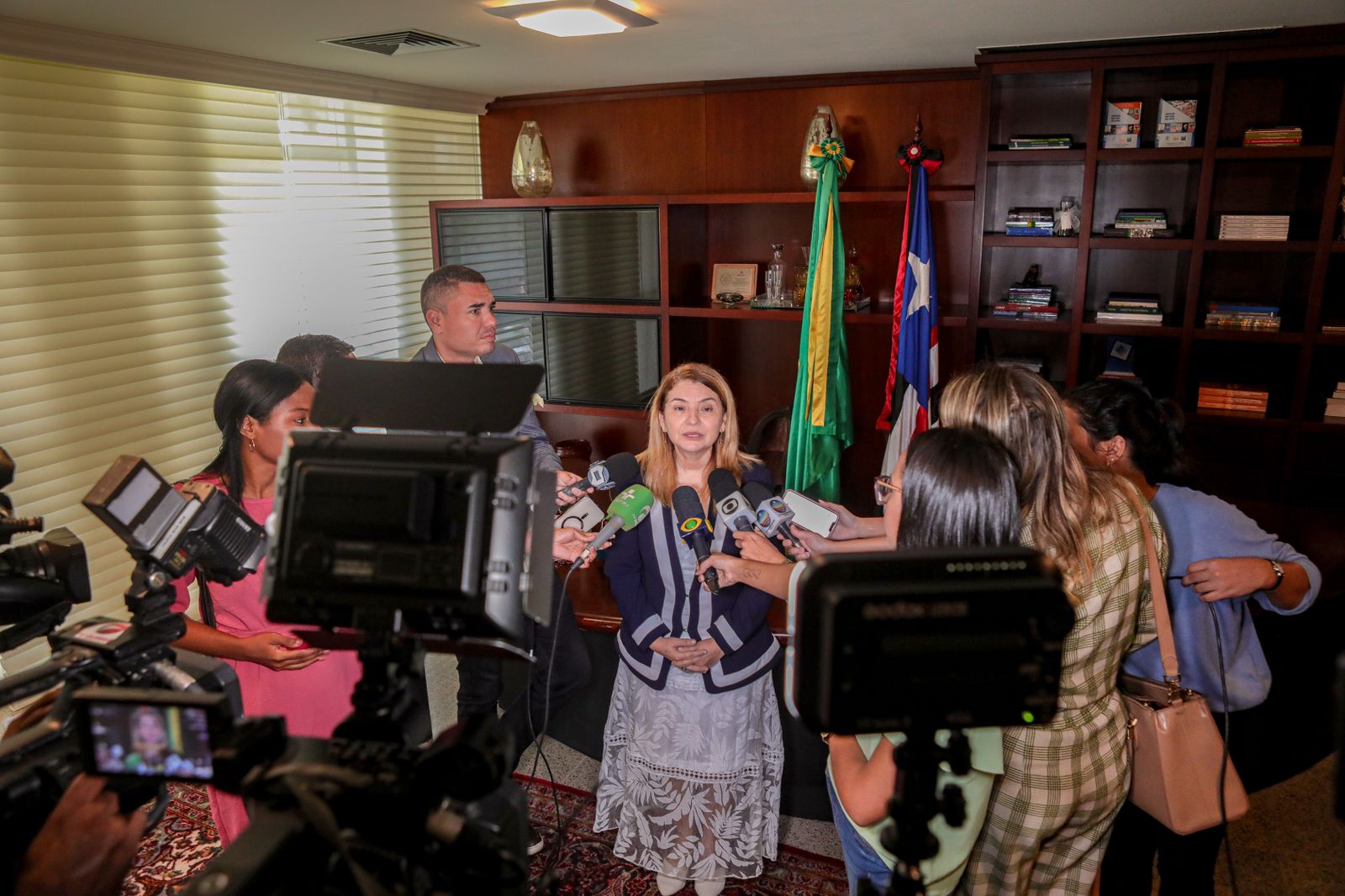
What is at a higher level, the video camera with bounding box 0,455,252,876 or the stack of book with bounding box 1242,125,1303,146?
the stack of book with bounding box 1242,125,1303,146

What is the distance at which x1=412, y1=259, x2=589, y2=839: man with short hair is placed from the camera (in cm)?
260

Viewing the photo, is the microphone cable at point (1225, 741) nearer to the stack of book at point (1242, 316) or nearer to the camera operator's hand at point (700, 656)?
the camera operator's hand at point (700, 656)

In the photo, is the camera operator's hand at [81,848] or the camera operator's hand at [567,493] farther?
the camera operator's hand at [567,493]

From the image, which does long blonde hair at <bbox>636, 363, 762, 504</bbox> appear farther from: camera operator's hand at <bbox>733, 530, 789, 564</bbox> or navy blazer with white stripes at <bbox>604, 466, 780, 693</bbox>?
camera operator's hand at <bbox>733, 530, 789, 564</bbox>

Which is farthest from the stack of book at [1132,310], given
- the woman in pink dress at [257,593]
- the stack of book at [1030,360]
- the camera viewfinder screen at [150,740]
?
the camera viewfinder screen at [150,740]

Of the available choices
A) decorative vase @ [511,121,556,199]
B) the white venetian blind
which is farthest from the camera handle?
decorative vase @ [511,121,556,199]

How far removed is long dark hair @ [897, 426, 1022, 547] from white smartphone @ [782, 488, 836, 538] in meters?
0.88

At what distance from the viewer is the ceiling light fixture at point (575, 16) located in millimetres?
2350

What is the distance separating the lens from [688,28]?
2.77 meters

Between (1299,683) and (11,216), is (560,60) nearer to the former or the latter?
(11,216)

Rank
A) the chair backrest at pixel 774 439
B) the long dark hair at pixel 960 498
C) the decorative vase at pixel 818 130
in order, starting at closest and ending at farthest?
the long dark hair at pixel 960 498
the decorative vase at pixel 818 130
the chair backrest at pixel 774 439

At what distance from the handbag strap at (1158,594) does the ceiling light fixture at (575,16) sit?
5.70ft

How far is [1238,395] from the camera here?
3434 mm

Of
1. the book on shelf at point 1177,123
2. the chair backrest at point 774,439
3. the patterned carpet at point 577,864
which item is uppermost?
the book on shelf at point 1177,123
